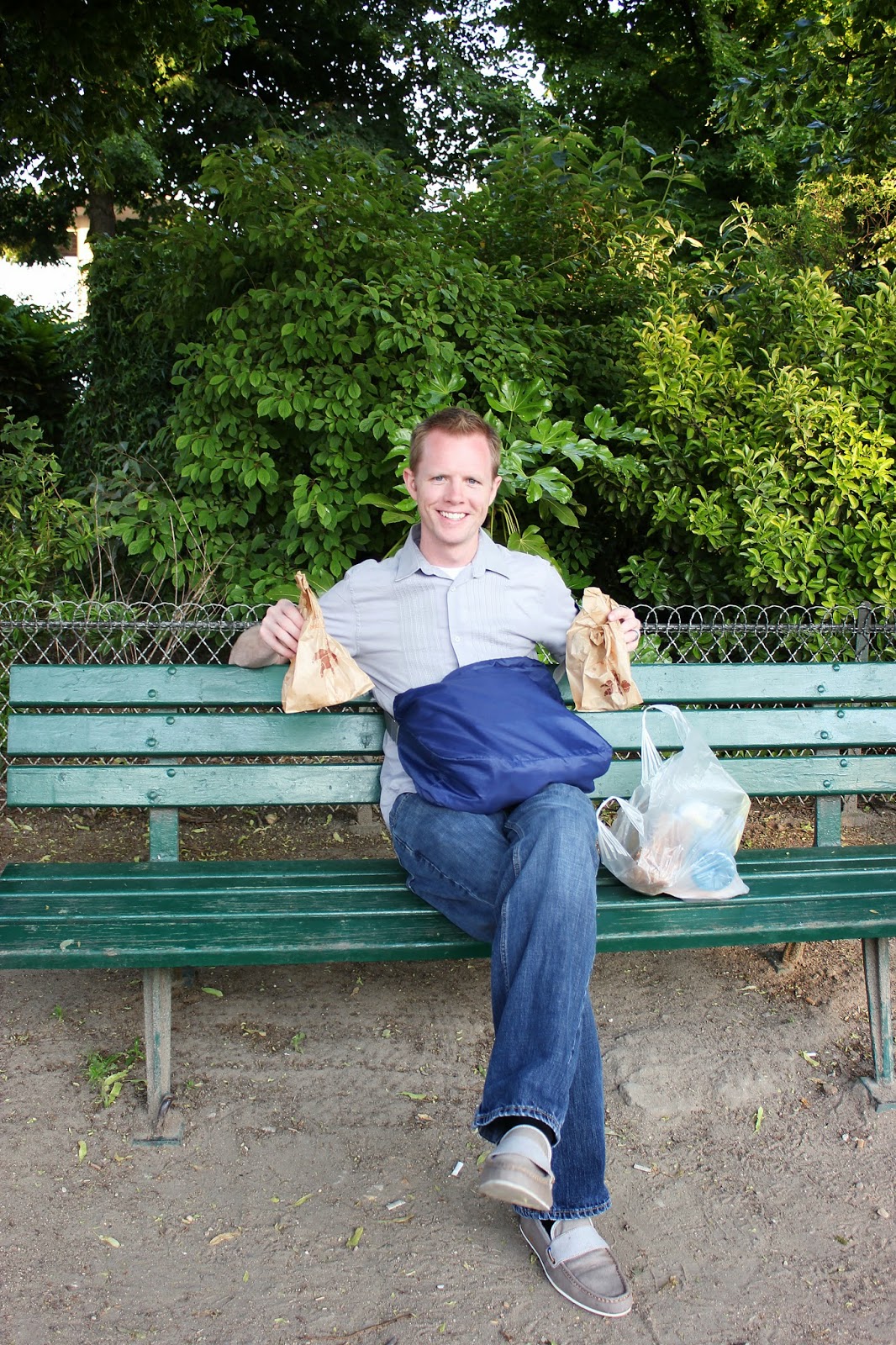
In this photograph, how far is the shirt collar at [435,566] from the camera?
9.20 feet

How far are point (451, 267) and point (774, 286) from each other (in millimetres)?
1456

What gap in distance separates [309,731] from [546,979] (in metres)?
1.16

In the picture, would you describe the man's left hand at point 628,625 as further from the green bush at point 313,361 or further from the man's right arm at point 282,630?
the green bush at point 313,361

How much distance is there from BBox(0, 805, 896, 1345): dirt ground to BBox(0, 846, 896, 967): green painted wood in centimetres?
47

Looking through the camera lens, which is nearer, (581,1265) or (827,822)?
(581,1265)

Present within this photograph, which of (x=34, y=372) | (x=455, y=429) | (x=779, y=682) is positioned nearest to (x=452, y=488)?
→ (x=455, y=429)

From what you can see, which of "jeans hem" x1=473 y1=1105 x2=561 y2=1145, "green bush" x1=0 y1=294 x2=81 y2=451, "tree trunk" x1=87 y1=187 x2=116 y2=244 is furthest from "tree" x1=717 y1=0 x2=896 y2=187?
"tree trunk" x1=87 y1=187 x2=116 y2=244

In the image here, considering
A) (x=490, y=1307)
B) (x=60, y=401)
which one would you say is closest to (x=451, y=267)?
(x=490, y=1307)

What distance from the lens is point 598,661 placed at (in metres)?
2.77

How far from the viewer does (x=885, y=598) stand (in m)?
4.42

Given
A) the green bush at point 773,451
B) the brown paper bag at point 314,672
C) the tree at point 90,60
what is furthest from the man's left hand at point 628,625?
the tree at point 90,60

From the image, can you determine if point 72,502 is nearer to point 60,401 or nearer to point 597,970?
point 597,970

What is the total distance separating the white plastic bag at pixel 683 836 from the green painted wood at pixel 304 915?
49 millimetres

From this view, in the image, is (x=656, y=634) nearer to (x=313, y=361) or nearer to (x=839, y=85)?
(x=313, y=361)
